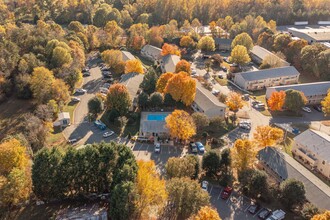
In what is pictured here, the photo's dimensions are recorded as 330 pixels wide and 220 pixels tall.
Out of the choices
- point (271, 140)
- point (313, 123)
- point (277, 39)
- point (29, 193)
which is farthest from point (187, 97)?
point (277, 39)

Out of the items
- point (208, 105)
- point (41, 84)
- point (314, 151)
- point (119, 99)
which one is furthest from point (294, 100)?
point (41, 84)

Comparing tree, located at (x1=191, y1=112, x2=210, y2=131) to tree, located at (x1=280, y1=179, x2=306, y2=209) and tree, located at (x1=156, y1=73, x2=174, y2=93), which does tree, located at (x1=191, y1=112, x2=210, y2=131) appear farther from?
tree, located at (x1=280, y1=179, x2=306, y2=209)

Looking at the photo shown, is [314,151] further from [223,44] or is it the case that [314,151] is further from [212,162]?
[223,44]

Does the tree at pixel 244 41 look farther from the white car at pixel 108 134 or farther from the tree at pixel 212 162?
the tree at pixel 212 162

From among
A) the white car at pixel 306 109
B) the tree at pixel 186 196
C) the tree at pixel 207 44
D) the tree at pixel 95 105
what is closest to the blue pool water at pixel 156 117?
the tree at pixel 95 105

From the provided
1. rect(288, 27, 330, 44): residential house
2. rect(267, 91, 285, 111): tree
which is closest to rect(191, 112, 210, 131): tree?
rect(267, 91, 285, 111): tree

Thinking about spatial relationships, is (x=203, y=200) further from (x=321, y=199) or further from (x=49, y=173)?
(x=49, y=173)
